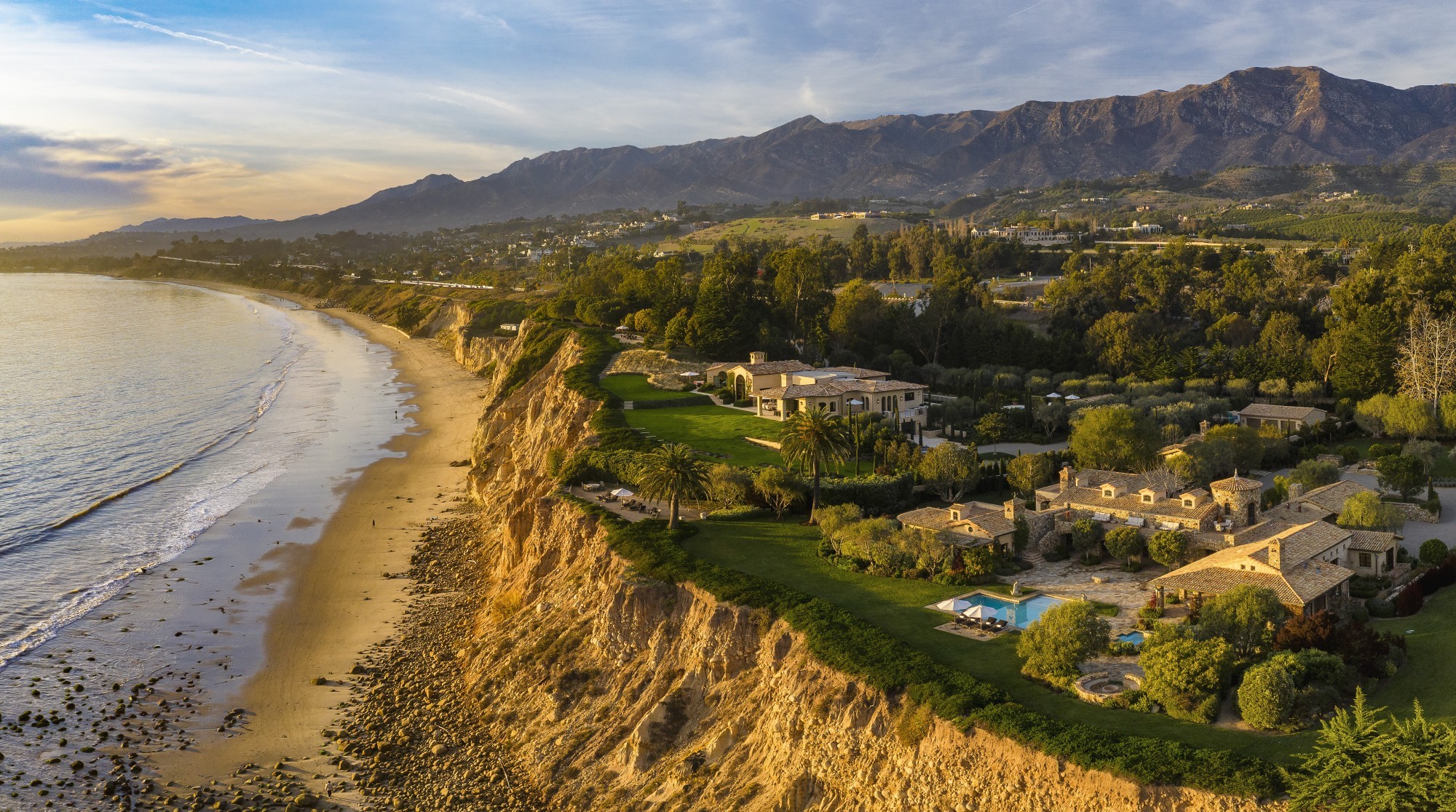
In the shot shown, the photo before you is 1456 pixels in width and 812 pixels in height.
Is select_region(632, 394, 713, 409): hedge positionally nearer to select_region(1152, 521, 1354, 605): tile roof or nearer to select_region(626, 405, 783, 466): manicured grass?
select_region(626, 405, 783, 466): manicured grass

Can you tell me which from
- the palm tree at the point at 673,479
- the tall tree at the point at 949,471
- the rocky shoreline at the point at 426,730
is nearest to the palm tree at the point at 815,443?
the palm tree at the point at 673,479

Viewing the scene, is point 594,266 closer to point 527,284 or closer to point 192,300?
point 527,284

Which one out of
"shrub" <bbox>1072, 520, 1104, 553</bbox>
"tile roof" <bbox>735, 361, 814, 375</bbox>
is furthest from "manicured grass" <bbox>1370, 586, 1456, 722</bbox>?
"tile roof" <bbox>735, 361, 814, 375</bbox>

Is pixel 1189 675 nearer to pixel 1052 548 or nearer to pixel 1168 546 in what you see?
pixel 1168 546

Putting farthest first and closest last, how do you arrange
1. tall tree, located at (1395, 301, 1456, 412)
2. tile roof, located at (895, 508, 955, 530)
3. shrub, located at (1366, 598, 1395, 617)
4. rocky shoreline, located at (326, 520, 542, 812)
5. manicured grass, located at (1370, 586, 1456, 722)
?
1. tall tree, located at (1395, 301, 1456, 412)
2. tile roof, located at (895, 508, 955, 530)
3. shrub, located at (1366, 598, 1395, 617)
4. rocky shoreline, located at (326, 520, 542, 812)
5. manicured grass, located at (1370, 586, 1456, 722)

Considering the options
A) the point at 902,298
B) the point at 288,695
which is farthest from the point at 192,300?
the point at 288,695

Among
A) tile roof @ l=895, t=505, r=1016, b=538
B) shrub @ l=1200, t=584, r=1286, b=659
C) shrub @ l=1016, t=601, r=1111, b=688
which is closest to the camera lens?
shrub @ l=1016, t=601, r=1111, b=688

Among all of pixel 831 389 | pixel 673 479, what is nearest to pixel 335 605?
pixel 673 479
